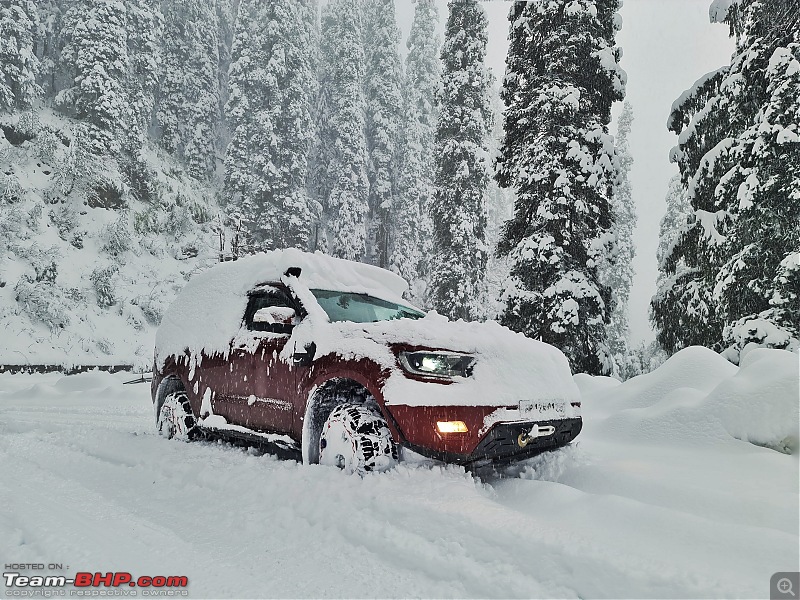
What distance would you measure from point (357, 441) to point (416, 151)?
33988 millimetres

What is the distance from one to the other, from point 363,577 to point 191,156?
3792 cm

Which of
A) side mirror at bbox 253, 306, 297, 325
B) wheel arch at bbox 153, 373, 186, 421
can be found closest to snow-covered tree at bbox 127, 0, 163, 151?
wheel arch at bbox 153, 373, 186, 421

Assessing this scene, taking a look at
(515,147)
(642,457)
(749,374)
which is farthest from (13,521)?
(515,147)

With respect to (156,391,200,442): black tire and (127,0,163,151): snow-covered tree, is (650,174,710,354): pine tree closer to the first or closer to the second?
(156,391,200,442): black tire

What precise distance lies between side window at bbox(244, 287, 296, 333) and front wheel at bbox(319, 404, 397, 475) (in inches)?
37.6

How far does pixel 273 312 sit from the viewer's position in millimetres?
4355

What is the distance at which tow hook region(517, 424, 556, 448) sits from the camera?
348 cm

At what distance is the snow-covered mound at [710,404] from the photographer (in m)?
4.17

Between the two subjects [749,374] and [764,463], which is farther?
[749,374]

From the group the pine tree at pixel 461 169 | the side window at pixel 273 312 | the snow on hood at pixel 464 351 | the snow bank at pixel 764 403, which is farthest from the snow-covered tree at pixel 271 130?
the snow bank at pixel 764 403

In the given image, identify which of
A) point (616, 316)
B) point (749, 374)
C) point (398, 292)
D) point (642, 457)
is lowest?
point (642, 457)

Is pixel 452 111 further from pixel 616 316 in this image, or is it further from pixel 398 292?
pixel 398 292

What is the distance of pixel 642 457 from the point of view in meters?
4.36

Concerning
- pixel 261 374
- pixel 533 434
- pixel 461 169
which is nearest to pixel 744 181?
pixel 533 434
